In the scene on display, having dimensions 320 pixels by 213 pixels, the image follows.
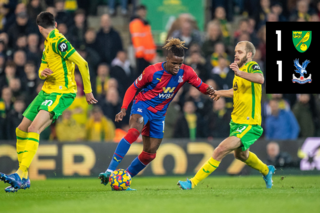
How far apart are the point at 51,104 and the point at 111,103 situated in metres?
5.55

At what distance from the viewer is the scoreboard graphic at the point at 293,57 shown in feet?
46.4

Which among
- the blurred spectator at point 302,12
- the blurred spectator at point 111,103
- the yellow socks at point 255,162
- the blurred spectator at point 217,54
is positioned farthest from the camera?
the blurred spectator at point 302,12

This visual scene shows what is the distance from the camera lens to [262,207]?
5.42 metres

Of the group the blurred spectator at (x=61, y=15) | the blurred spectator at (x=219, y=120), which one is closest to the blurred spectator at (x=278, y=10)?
the blurred spectator at (x=219, y=120)

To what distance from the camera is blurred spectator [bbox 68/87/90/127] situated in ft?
42.1

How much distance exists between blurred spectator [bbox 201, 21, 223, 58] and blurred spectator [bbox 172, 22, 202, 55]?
0.25 m

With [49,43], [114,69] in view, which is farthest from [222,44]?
[49,43]

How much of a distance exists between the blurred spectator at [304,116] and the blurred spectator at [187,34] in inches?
128

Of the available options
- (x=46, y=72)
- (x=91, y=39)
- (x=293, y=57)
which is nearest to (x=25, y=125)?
(x=46, y=72)

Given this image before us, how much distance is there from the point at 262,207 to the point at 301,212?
0.46 meters

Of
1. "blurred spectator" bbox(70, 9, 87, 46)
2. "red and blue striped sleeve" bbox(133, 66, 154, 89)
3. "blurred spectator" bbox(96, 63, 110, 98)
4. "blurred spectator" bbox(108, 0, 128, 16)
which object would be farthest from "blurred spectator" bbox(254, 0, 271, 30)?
"red and blue striped sleeve" bbox(133, 66, 154, 89)

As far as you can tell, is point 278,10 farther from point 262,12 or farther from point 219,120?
point 219,120

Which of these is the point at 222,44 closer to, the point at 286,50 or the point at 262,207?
the point at 286,50

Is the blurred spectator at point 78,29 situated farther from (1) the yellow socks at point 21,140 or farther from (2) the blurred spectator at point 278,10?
(1) the yellow socks at point 21,140
